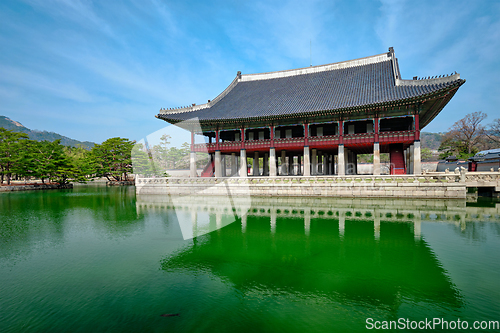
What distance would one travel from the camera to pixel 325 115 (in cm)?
2575

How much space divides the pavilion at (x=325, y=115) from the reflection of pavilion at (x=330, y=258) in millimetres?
11931

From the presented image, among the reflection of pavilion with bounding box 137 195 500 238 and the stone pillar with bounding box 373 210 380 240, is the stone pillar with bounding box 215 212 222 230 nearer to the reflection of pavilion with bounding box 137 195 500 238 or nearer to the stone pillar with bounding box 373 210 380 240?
the reflection of pavilion with bounding box 137 195 500 238

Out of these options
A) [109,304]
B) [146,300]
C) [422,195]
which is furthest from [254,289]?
[422,195]

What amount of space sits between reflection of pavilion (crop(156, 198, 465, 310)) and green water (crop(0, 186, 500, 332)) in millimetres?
44

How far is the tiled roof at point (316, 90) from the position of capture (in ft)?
76.9

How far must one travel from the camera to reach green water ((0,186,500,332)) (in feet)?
17.1

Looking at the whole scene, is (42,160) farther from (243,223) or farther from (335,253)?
(335,253)

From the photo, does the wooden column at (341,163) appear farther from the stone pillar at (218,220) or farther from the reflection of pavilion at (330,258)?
the stone pillar at (218,220)

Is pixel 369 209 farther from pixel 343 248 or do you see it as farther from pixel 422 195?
pixel 343 248

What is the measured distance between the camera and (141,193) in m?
28.1

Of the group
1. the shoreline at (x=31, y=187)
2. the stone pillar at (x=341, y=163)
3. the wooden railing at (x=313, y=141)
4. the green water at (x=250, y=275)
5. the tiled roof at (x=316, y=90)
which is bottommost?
the green water at (x=250, y=275)

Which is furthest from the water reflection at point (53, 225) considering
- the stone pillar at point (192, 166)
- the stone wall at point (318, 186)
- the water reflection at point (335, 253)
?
the stone pillar at point (192, 166)

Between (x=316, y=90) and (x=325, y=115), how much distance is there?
5.58 metres

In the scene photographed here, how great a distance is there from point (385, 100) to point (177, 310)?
24.6 metres
